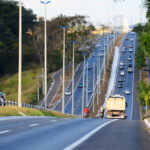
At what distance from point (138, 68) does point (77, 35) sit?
25.9 metres

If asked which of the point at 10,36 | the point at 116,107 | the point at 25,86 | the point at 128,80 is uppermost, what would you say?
the point at 10,36

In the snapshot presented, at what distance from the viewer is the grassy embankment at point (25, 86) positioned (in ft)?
339

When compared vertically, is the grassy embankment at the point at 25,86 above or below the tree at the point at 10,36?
below

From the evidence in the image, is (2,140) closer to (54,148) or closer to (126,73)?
(54,148)

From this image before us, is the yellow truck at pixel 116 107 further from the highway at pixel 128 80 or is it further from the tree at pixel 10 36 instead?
the tree at pixel 10 36

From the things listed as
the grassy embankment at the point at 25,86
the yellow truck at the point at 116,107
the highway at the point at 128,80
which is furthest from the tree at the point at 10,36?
the yellow truck at the point at 116,107

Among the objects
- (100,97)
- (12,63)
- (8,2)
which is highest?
(8,2)

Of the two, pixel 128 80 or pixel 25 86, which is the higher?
pixel 128 80

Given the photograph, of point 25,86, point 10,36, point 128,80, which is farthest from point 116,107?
point 128,80

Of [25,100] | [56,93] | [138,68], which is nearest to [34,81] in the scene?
[56,93]

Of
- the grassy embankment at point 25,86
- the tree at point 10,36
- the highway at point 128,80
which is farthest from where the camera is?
the tree at point 10,36

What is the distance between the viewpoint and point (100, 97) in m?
116

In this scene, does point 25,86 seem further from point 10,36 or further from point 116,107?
point 116,107

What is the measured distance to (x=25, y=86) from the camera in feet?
363
